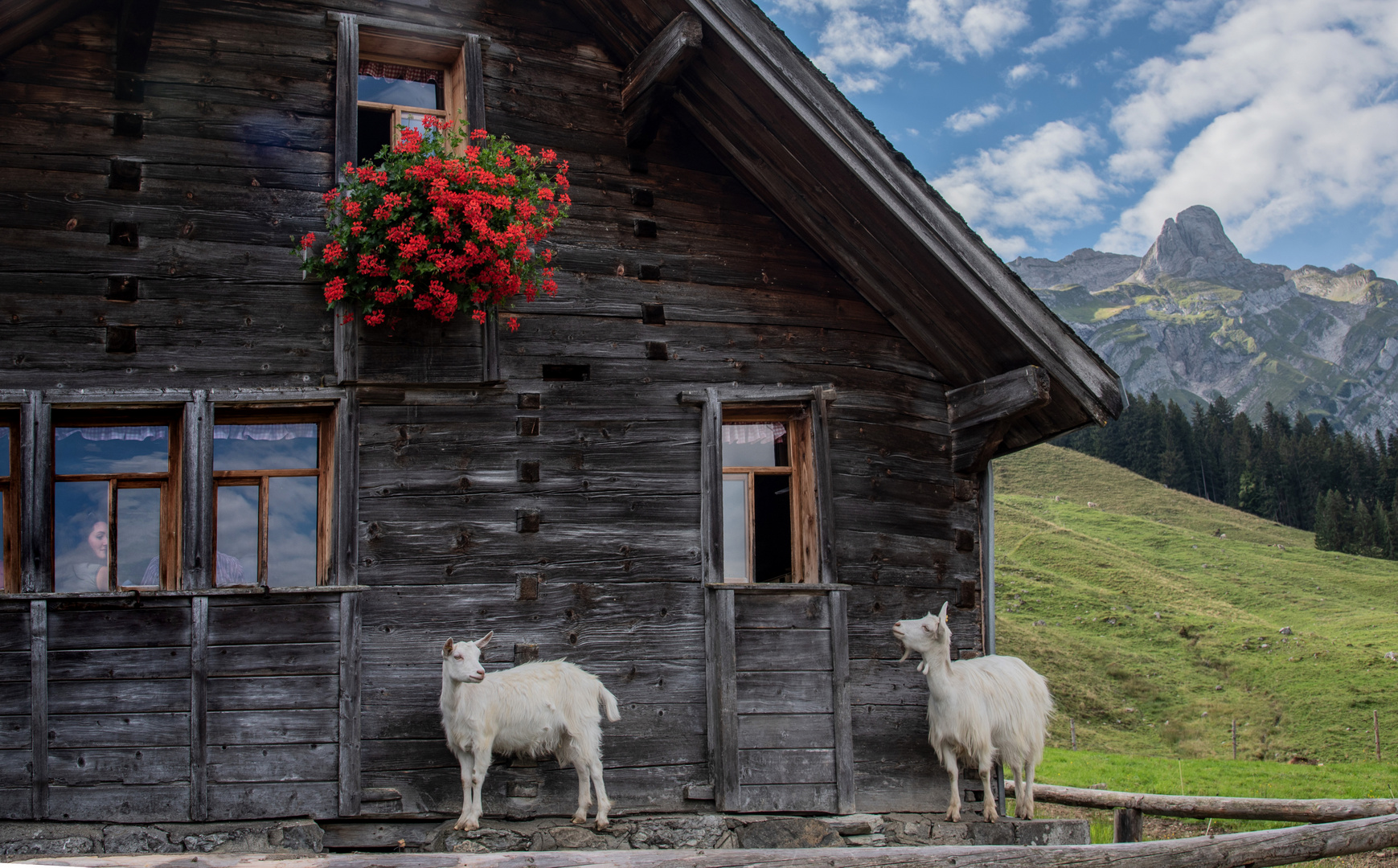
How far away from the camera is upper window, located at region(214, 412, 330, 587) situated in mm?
8906

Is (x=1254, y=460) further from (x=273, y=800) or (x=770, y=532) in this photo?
(x=273, y=800)

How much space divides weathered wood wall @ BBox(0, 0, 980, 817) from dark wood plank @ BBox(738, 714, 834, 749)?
0.35 m

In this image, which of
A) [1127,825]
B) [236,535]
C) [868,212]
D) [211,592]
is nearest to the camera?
[211,592]

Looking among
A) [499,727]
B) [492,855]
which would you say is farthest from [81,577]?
[492,855]

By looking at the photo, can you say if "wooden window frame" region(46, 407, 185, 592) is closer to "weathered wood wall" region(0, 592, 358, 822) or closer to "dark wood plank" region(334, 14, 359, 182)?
"weathered wood wall" region(0, 592, 358, 822)

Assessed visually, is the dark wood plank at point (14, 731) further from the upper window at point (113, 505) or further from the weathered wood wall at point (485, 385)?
the upper window at point (113, 505)

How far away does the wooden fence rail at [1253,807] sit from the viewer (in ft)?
42.1

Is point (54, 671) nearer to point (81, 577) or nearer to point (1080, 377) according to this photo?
point (81, 577)

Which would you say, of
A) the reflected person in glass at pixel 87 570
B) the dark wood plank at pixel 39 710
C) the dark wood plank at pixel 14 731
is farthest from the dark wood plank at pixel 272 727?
the reflected person in glass at pixel 87 570

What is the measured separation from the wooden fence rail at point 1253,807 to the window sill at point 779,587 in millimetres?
4781

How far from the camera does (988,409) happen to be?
10.2m

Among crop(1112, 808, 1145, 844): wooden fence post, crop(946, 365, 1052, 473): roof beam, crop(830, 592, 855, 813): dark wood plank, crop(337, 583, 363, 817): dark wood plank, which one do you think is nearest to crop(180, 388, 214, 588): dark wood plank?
crop(337, 583, 363, 817): dark wood plank

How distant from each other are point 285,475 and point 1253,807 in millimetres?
11649

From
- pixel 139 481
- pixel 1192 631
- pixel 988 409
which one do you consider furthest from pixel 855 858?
pixel 1192 631
